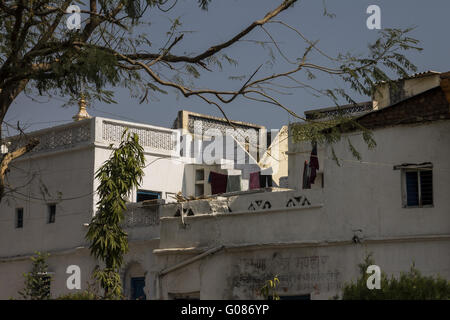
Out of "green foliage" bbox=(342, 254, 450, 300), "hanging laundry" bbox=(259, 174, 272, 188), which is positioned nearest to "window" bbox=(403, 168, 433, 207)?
"green foliage" bbox=(342, 254, 450, 300)

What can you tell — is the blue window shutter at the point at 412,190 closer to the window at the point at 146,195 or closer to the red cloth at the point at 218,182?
the red cloth at the point at 218,182

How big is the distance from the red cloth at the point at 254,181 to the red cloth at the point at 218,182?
0.79 metres

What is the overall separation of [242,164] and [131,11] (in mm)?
15745

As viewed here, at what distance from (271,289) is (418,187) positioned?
13.6 ft

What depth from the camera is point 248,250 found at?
20.3 m

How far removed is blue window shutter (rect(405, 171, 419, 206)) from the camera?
59.5 ft

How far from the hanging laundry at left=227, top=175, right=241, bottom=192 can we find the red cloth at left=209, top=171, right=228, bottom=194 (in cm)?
16

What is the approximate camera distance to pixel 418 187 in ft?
59.2

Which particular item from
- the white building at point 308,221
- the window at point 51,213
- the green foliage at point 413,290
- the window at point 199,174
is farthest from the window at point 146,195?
the green foliage at point 413,290

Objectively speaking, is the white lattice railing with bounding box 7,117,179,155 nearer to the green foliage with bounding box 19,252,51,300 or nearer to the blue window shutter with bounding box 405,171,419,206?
the green foliage with bounding box 19,252,51,300

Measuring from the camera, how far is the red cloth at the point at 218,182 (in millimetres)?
26281

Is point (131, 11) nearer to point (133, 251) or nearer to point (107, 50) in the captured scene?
point (107, 50)
